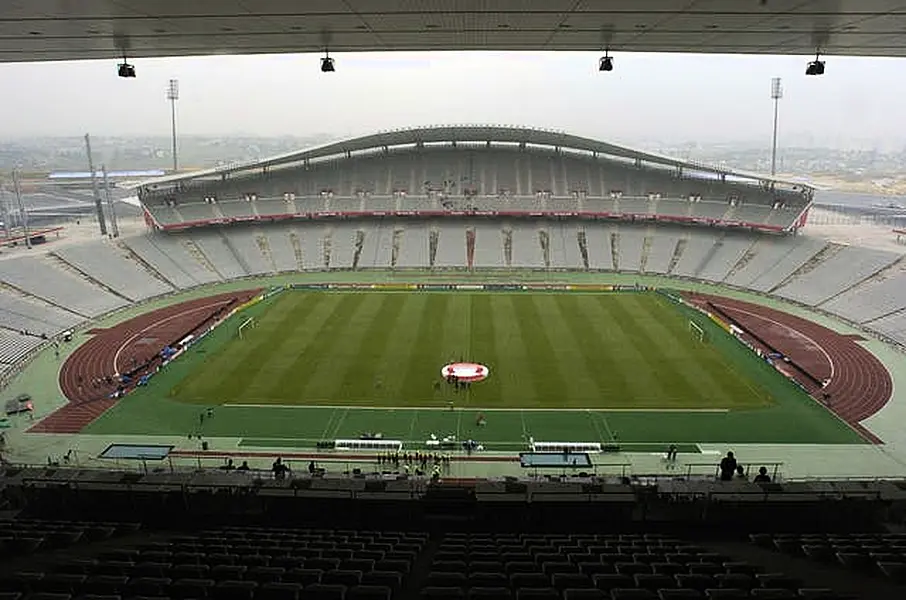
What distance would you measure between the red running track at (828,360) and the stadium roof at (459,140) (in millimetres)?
17216

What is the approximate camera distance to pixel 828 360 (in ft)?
105

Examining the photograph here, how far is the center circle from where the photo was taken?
2953 centimetres

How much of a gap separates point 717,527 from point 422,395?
17486 millimetres

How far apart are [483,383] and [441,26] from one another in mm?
20124

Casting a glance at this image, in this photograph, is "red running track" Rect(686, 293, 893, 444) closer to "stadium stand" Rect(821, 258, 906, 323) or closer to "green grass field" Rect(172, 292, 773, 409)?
"green grass field" Rect(172, 292, 773, 409)

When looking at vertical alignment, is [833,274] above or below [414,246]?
below

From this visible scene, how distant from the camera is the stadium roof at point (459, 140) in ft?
179

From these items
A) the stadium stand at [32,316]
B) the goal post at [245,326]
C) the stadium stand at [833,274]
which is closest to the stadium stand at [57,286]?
the stadium stand at [32,316]

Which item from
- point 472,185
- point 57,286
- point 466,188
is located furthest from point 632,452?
point 472,185

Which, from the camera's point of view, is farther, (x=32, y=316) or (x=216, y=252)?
(x=216, y=252)

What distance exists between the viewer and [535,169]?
2509 inches

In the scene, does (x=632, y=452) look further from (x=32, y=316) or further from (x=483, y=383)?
(x=32, y=316)

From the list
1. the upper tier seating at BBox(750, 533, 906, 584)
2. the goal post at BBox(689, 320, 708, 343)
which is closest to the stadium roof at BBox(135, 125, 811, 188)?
the goal post at BBox(689, 320, 708, 343)

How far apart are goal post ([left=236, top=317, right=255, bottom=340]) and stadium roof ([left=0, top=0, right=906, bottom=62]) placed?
970 inches
